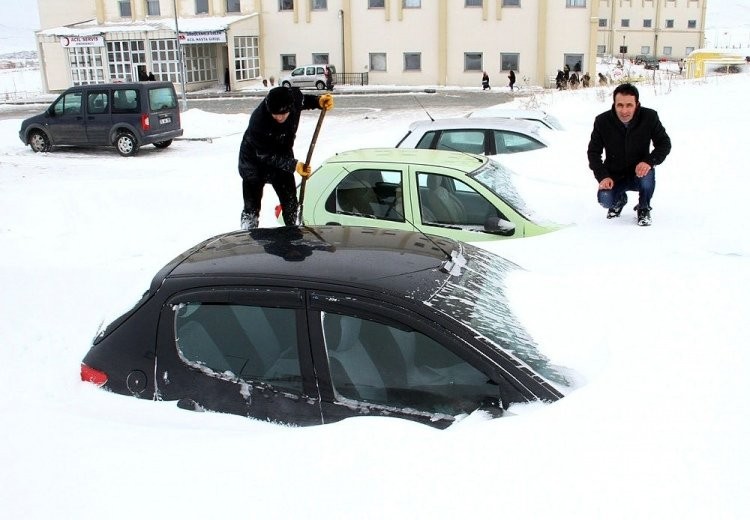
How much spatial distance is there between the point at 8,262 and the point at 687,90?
14.8 metres

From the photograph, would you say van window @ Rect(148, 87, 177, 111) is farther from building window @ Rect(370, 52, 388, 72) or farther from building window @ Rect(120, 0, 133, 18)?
building window @ Rect(120, 0, 133, 18)

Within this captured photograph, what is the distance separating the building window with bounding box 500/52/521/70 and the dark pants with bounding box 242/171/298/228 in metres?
38.0

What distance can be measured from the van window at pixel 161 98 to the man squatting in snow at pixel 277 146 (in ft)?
39.4

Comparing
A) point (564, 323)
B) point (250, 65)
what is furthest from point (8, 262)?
point (250, 65)

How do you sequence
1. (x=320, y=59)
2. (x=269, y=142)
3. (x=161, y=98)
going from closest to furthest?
(x=269, y=142), (x=161, y=98), (x=320, y=59)

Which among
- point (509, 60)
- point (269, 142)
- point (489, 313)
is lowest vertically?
point (489, 313)

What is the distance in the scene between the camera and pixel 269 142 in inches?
268

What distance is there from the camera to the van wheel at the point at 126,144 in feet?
58.2

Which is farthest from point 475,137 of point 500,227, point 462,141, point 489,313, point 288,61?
point 288,61

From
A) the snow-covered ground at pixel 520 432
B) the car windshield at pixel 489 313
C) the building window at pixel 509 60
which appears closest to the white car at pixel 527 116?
the snow-covered ground at pixel 520 432

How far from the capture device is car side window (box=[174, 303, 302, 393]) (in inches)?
124

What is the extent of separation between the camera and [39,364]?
4789 mm

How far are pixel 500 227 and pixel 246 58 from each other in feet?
137

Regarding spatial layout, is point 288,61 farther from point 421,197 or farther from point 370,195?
point 421,197
